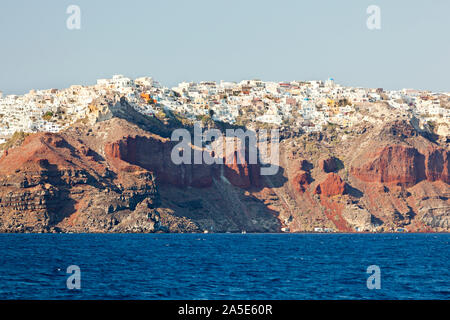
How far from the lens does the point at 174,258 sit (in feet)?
343

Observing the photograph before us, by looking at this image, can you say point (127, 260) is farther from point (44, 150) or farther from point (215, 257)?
point (44, 150)

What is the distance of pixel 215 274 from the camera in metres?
79.7

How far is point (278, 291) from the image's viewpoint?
64875mm

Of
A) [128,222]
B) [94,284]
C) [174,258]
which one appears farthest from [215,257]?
[128,222]

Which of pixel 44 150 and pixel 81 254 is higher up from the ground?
pixel 44 150

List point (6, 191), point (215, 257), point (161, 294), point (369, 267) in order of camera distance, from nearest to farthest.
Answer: point (161, 294), point (369, 267), point (215, 257), point (6, 191)

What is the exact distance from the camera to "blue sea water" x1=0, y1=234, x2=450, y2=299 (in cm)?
6269

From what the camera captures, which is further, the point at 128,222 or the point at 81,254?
the point at 128,222

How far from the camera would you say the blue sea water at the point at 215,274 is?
206 feet

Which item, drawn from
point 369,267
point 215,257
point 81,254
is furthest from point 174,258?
point 369,267
